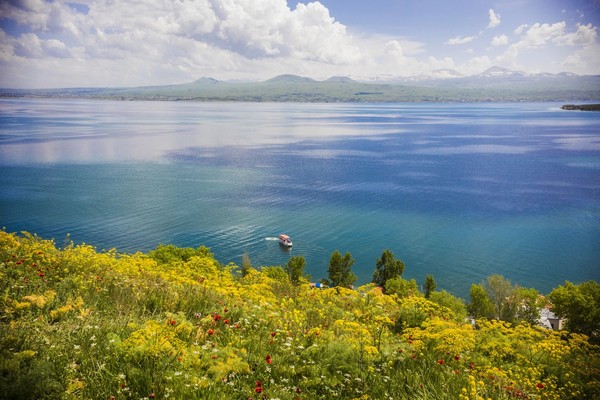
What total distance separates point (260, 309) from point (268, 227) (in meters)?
40.7

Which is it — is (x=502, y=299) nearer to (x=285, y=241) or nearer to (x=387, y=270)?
(x=387, y=270)

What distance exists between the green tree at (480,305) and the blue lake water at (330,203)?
526 centimetres

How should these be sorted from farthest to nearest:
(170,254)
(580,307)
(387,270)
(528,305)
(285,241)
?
(285,241) → (387,270) → (528,305) → (170,254) → (580,307)

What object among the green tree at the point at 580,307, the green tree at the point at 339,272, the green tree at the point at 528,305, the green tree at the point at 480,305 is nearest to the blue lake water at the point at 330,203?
the green tree at the point at 339,272

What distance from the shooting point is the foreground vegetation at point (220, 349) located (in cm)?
698

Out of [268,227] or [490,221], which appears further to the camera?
[490,221]

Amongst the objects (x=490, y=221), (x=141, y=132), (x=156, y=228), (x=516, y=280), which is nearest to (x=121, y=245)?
(x=156, y=228)

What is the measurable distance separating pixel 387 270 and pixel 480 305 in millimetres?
8751

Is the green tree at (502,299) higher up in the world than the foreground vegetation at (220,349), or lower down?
lower down

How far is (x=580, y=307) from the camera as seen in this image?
29156mm

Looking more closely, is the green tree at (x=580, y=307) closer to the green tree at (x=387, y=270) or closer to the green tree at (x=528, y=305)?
the green tree at (x=528, y=305)

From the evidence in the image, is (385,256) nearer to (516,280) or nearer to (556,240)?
(516,280)

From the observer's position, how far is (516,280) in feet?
133

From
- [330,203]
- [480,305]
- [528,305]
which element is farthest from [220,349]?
[330,203]
